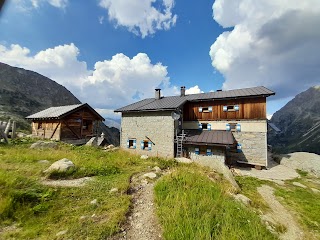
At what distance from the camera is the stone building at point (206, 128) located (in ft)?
62.8

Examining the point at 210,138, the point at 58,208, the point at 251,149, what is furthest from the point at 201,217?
the point at 251,149

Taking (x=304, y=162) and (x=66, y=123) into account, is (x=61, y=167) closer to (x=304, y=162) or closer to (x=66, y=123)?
(x=66, y=123)

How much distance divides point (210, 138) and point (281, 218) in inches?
457

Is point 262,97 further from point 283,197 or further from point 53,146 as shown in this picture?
point 53,146

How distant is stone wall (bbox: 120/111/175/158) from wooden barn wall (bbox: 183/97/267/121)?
4.19 metres

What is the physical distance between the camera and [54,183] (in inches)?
312

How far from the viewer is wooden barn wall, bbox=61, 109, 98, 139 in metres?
24.3

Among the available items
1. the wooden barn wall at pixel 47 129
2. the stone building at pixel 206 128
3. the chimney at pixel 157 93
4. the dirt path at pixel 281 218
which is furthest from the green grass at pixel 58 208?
the chimney at pixel 157 93

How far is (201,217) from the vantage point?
5668 mm

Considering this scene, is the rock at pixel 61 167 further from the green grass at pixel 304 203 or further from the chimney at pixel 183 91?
the chimney at pixel 183 91

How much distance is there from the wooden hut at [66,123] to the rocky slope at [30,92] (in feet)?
109

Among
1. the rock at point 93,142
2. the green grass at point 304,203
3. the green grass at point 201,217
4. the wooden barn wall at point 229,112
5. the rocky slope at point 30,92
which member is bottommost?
the green grass at point 304,203

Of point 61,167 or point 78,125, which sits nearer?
point 61,167

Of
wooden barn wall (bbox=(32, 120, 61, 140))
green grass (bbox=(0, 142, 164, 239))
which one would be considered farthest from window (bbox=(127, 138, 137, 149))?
green grass (bbox=(0, 142, 164, 239))
